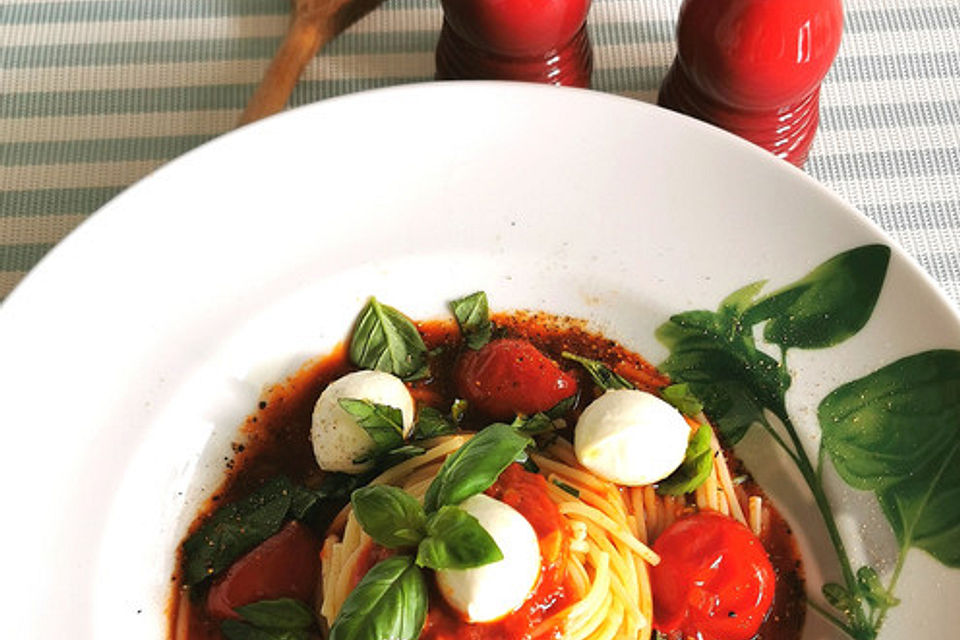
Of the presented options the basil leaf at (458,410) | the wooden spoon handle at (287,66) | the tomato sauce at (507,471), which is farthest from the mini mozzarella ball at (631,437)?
the wooden spoon handle at (287,66)

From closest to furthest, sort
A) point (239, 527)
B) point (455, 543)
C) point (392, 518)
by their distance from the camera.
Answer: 1. point (455, 543)
2. point (392, 518)
3. point (239, 527)

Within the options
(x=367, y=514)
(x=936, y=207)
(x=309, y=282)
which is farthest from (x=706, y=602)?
(x=936, y=207)

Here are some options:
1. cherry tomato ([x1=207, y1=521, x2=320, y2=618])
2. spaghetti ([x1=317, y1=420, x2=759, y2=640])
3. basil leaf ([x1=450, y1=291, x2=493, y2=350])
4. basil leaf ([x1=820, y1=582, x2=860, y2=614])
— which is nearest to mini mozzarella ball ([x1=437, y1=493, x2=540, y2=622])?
spaghetti ([x1=317, y1=420, x2=759, y2=640])

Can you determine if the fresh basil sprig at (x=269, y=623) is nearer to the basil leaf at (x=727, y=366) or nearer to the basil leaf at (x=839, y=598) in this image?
the basil leaf at (x=727, y=366)

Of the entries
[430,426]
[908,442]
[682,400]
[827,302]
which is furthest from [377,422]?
[908,442]

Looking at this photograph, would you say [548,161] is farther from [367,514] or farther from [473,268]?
[367,514]

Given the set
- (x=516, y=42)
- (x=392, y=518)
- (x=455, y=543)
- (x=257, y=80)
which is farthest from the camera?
(x=257, y=80)

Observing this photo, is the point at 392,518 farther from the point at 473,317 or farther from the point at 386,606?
the point at 473,317
